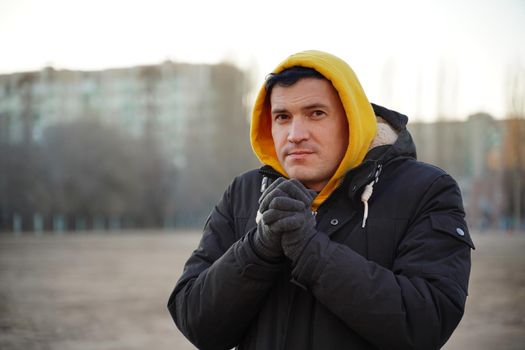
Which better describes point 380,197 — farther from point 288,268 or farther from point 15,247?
point 15,247

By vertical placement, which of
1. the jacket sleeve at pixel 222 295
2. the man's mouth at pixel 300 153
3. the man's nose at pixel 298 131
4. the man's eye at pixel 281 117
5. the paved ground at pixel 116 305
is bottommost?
the paved ground at pixel 116 305

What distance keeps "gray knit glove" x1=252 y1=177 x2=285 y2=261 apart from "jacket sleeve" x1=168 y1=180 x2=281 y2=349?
0.9 inches

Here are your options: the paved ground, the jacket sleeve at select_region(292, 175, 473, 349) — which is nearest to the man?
the jacket sleeve at select_region(292, 175, 473, 349)

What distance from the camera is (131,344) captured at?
21.2 feet

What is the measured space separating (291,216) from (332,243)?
0.49 feet

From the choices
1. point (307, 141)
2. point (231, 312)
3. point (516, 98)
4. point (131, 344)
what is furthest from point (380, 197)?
point (516, 98)

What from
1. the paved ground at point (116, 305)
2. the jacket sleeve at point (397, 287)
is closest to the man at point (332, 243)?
the jacket sleeve at point (397, 287)

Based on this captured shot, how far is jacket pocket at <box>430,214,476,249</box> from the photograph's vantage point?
168 centimetres

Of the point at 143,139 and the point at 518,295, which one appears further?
the point at 143,139

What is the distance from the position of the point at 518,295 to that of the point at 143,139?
3547cm

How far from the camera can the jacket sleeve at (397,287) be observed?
1551mm

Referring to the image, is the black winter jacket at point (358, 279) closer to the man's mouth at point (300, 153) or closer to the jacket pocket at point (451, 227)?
the jacket pocket at point (451, 227)

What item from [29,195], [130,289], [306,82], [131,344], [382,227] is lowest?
[29,195]

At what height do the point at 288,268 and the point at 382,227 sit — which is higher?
the point at 382,227
